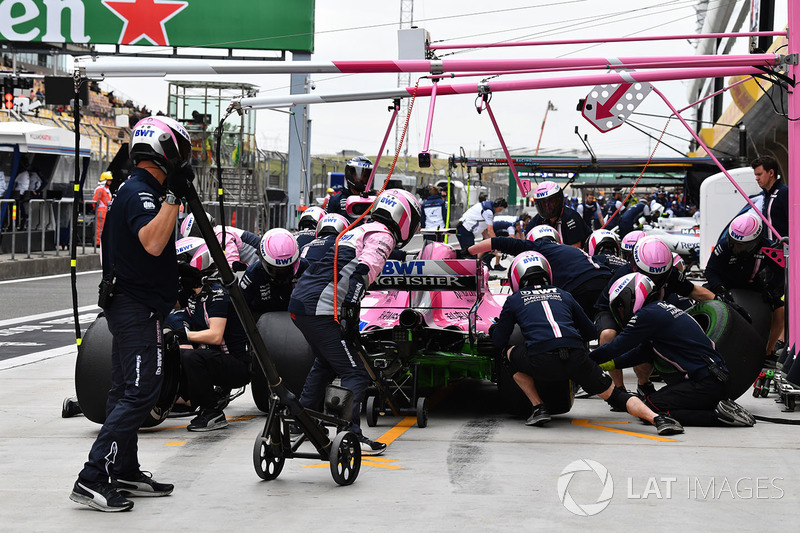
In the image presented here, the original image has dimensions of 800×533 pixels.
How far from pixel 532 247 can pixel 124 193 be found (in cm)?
500

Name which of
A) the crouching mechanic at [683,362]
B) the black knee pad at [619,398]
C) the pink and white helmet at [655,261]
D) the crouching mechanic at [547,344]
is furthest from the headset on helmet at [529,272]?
the black knee pad at [619,398]

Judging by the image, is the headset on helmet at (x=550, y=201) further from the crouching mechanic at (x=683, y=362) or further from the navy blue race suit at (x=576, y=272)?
the crouching mechanic at (x=683, y=362)

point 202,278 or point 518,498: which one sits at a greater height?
point 202,278

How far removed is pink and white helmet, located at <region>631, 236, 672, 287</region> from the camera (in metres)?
9.12

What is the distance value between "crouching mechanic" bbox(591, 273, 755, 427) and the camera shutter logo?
1.67 meters

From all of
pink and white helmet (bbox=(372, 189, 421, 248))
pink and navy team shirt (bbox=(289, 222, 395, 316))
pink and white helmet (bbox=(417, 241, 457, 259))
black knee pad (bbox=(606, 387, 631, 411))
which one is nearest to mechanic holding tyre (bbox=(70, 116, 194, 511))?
pink and navy team shirt (bbox=(289, 222, 395, 316))

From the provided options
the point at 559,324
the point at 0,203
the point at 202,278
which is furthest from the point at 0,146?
the point at 559,324

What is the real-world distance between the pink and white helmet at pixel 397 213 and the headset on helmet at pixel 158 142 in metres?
1.72

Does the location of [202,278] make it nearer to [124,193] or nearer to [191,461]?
[191,461]

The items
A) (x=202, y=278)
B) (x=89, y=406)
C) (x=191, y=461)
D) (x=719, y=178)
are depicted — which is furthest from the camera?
(x=719, y=178)

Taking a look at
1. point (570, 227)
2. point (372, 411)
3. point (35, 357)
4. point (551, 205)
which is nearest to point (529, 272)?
point (372, 411)

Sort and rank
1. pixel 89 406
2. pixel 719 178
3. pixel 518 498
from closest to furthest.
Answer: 1. pixel 518 498
2. pixel 89 406
3. pixel 719 178

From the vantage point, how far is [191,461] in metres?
7.12

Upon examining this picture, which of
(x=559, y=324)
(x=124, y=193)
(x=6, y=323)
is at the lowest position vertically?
(x=6, y=323)
